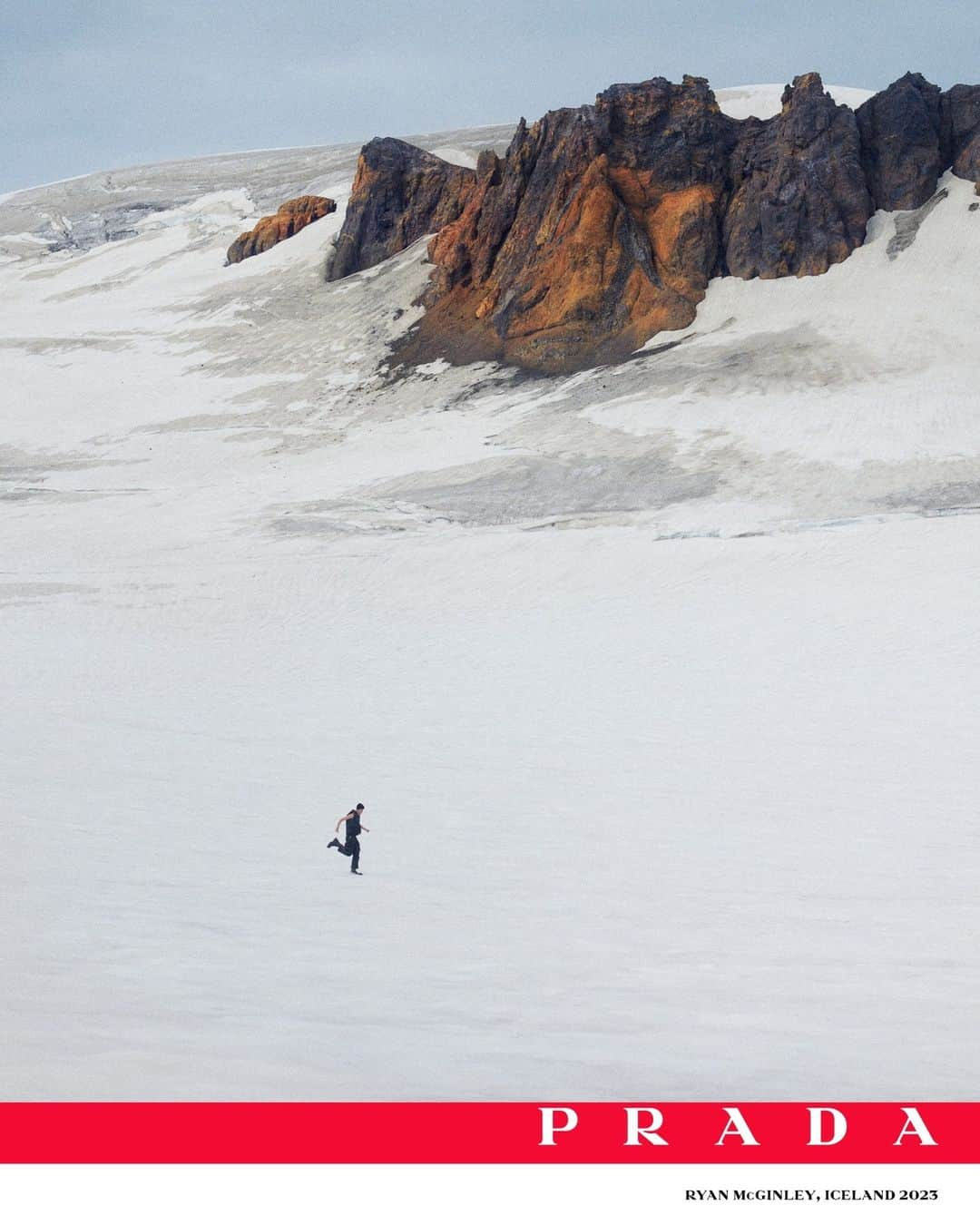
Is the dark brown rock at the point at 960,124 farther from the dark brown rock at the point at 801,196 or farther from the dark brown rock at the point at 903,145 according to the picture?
the dark brown rock at the point at 801,196

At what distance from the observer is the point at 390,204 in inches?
2589

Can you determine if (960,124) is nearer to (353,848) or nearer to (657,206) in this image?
(657,206)

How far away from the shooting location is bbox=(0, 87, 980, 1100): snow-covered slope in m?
5.85

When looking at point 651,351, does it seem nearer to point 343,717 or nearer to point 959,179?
point 959,179

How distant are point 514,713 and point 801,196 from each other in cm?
4153

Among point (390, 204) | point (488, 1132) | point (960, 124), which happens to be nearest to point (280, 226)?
point (390, 204)

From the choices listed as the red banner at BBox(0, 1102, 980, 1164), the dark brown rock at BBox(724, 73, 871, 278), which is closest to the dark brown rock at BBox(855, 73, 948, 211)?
the dark brown rock at BBox(724, 73, 871, 278)

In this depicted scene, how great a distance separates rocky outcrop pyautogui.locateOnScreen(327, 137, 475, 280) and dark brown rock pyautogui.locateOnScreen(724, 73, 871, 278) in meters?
18.3

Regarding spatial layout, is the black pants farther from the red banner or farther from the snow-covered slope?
the red banner

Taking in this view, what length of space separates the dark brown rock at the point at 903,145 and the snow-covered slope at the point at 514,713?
9.80 ft

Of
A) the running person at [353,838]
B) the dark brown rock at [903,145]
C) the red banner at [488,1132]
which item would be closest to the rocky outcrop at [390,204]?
the dark brown rock at [903,145]

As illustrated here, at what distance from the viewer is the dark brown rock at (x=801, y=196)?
163ft

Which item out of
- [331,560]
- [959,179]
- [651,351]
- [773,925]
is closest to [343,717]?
[773,925]

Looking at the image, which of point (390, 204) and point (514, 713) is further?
point (390, 204)
